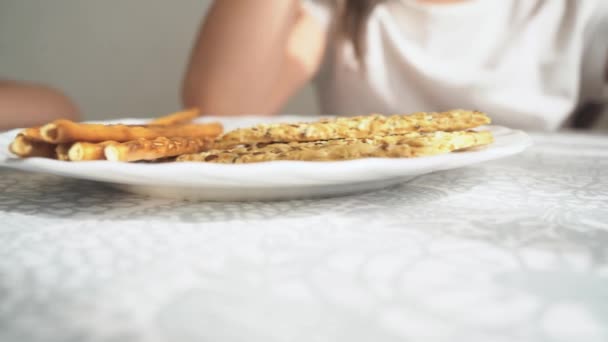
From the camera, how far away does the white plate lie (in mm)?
321

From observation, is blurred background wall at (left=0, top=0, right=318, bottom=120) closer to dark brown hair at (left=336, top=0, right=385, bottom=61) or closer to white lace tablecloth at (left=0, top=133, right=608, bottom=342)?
dark brown hair at (left=336, top=0, right=385, bottom=61)

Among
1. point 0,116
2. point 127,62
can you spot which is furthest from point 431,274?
point 127,62

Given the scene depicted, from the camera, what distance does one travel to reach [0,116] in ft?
4.54

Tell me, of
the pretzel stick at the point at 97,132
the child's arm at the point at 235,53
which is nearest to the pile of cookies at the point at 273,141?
the pretzel stick at the point at 97,132

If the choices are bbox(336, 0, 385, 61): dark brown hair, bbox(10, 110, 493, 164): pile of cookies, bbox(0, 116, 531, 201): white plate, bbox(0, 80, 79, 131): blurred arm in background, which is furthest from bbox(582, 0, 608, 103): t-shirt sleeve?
bbox(0, 80, 79, 131): blurred arm in background

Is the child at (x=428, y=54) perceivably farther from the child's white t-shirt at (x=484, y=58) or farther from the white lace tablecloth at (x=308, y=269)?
the white lace tablecloth at (x=308, y=269)

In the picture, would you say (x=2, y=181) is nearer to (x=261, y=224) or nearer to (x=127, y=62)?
(x=261, y=224)

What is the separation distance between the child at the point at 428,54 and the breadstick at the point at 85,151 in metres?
1.04

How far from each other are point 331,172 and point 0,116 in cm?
135

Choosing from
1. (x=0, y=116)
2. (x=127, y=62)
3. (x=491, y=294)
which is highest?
(x=127, y=62)

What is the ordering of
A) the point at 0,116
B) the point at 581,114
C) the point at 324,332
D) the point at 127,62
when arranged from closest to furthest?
the point at 324,332 → the point at 0,116 → the point at 581,114 → the point at 127,62

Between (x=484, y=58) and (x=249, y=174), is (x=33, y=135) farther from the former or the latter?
(x=484, y=58)

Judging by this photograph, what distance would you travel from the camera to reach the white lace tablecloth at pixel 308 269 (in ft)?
0.67

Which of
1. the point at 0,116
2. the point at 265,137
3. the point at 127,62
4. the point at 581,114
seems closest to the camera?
the point at 265,137
